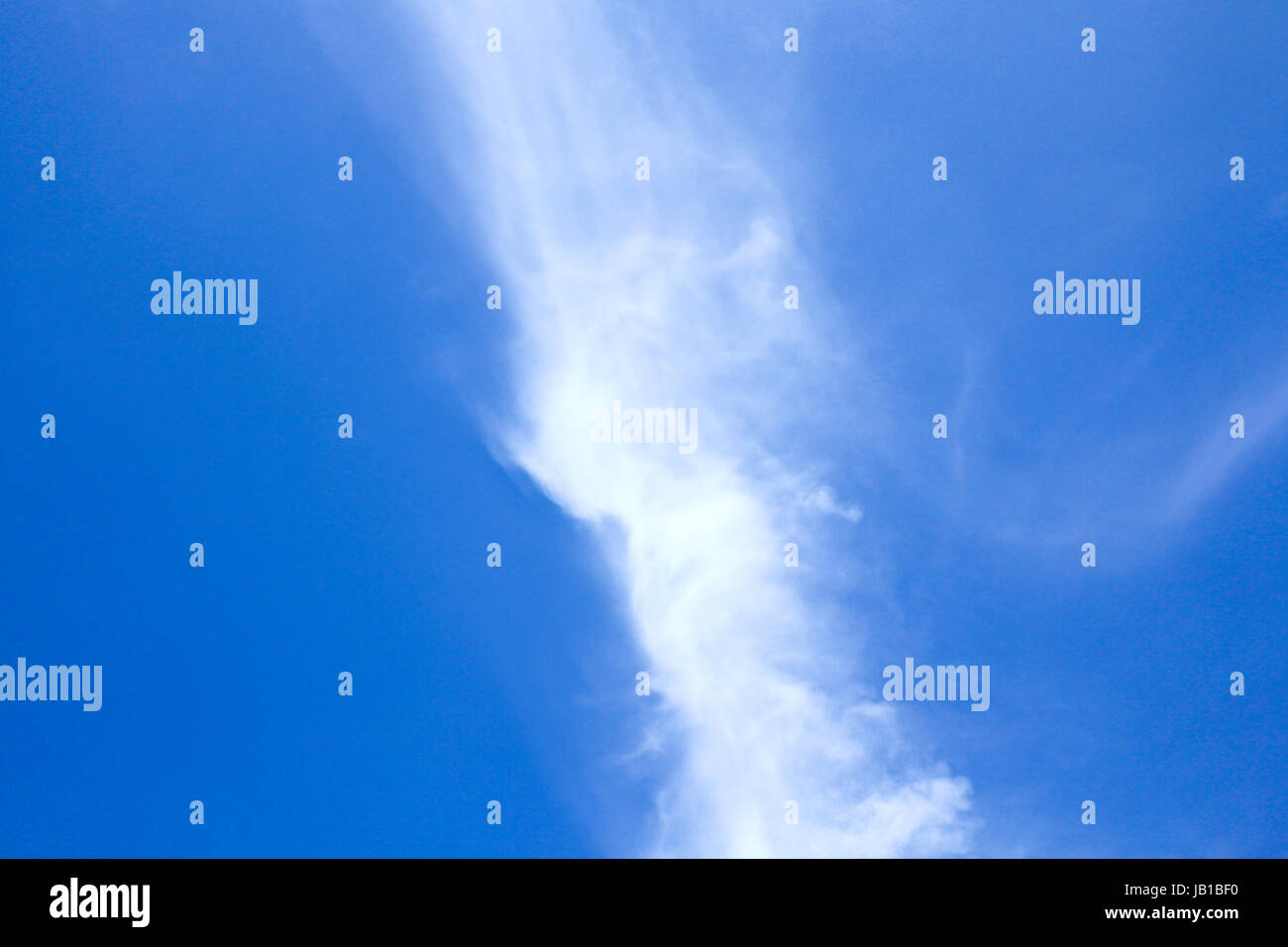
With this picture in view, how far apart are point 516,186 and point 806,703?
3737 millimetres

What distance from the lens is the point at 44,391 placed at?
18.0 ft

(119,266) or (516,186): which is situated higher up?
(516,186)

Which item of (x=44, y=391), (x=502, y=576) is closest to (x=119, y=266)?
(x=44, y=391)

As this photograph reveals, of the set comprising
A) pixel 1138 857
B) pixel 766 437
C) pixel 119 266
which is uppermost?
pixel 119 266

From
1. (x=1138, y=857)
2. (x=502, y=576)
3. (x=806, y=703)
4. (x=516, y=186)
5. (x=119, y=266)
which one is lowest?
(x=1138, y=857)

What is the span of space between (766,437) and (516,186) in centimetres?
225

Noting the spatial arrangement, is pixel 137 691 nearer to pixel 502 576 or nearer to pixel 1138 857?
pixel 502 576

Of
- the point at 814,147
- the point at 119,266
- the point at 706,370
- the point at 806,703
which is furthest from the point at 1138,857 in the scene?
the point at 119,266

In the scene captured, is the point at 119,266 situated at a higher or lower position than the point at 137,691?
higher

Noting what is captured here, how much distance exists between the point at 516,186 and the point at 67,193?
2.84m

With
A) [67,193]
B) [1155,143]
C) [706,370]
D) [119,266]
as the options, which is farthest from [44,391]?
[1155,143]

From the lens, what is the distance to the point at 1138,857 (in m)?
5.35
